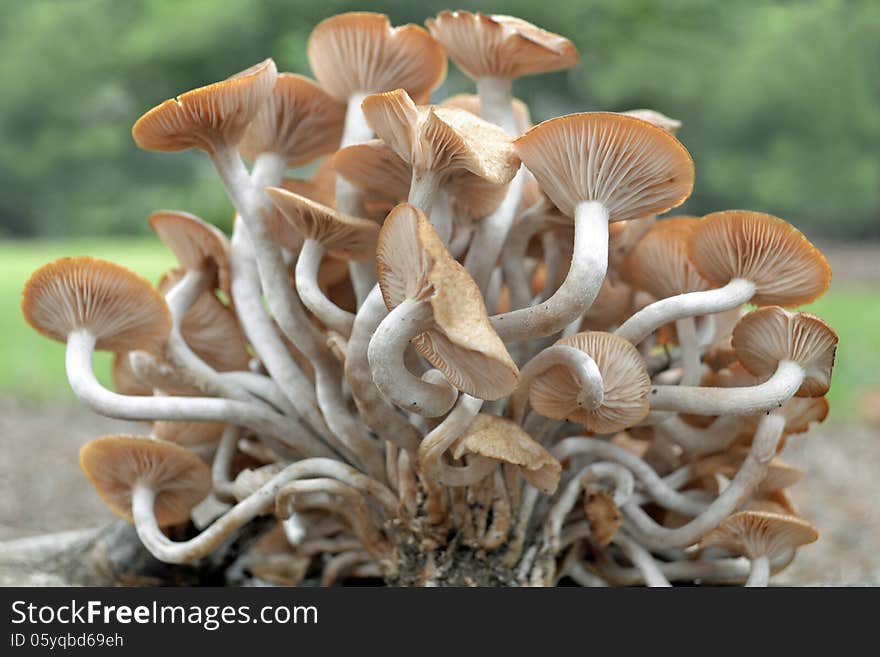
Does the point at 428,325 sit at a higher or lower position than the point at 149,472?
lower

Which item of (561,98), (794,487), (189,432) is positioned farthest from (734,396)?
(561,98)

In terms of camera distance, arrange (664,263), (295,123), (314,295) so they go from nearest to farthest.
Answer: (314,295), (664,263), (295,123)

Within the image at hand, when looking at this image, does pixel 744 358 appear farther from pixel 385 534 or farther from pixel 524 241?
pixel 385 534

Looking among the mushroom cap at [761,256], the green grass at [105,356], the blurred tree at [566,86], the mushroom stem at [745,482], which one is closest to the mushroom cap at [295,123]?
the mushroom cap at [761,256]

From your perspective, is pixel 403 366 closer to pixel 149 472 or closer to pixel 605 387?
pixel 605 387


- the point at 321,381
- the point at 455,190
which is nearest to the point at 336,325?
the point at 321,381

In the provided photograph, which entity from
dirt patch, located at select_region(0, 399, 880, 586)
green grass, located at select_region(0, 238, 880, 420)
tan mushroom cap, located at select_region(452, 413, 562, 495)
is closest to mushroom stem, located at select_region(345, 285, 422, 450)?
tan mushroom cap, located at select_region(452, 413, 562, 495)

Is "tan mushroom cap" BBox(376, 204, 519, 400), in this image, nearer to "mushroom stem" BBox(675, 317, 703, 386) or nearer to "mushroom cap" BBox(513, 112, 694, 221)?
"mushroom cap" BBox(513, 112, 694, 221)

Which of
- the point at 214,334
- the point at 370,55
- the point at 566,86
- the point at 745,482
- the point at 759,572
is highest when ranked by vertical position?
the point at 566,86
